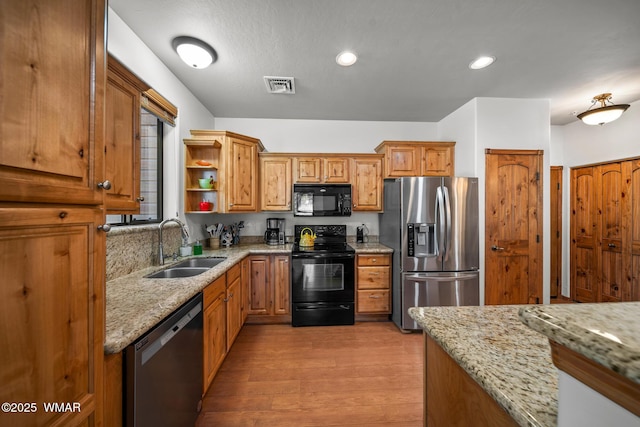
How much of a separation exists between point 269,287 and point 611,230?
4.66 m

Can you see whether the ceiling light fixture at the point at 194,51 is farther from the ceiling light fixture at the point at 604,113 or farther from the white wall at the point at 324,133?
the ceiling light fixture at the point at 604,113

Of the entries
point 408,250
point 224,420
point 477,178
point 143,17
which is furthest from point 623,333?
point 477,178

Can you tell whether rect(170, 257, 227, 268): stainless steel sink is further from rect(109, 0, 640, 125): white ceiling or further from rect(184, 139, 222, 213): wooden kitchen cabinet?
rect(109, 0, 640, 125): white ceiling

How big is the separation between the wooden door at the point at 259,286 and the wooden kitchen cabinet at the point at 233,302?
29 cm

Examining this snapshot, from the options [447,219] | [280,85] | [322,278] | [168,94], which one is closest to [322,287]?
[322,278]

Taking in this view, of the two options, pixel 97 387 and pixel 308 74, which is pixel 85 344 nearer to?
pixel 97 387

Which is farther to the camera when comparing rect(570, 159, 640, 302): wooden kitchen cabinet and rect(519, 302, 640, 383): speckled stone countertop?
rect(570, 159, 640, 302): wooden kitchen cabinet

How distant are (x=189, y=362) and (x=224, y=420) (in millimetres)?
565

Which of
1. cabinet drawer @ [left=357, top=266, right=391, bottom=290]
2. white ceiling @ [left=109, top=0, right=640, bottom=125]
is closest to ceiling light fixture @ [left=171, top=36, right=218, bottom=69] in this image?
white ceiling @ [left=109, top=0, right=640, bottom=125]

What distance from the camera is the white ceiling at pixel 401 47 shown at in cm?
161

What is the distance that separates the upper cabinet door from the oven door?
224 centimetres

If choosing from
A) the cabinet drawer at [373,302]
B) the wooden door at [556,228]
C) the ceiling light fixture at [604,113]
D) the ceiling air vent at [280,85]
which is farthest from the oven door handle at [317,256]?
the wooden door at [556,228]

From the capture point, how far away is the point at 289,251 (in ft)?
9.56

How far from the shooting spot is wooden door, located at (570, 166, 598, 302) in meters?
3.39
